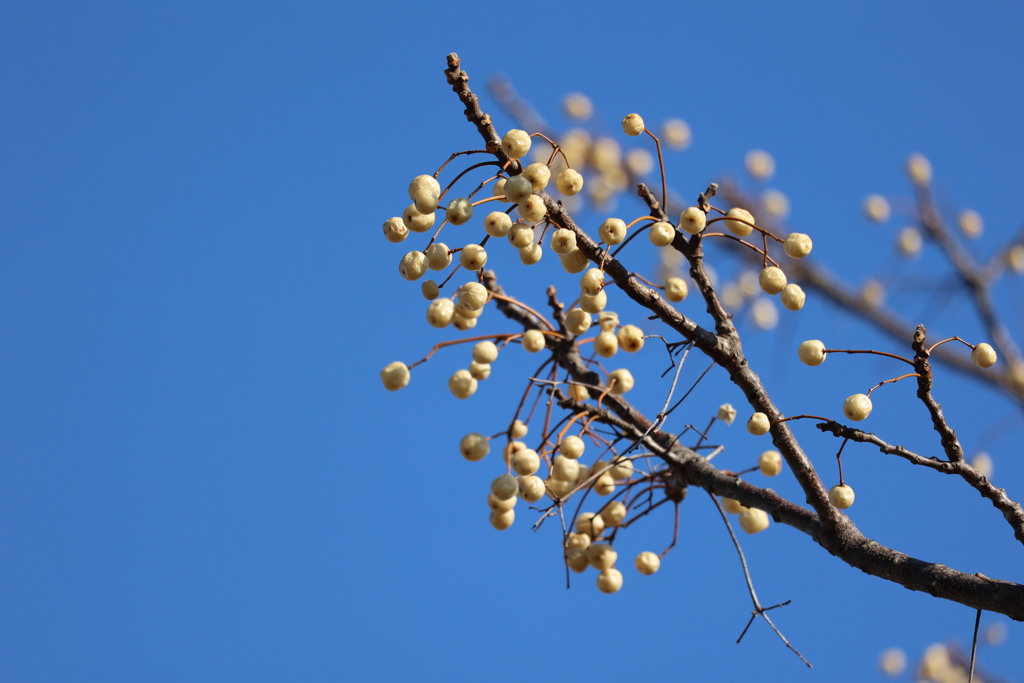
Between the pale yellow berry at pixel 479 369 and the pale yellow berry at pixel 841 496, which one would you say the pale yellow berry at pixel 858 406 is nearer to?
the pale yellow berry at pixel 841 496

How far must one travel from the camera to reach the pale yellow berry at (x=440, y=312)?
206 centimetres

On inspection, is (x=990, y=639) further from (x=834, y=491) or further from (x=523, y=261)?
(x=523, y=261)

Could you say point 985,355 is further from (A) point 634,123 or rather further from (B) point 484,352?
(B) point 484,352

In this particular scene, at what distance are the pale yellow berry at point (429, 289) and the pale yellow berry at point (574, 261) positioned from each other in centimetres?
32

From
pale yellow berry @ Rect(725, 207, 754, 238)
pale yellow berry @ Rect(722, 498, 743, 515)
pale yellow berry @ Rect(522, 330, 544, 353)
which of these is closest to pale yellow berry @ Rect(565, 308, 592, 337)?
pale yellow berry @ Rect(522, 330, 544, 353)

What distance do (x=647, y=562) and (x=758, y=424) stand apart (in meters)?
0.74

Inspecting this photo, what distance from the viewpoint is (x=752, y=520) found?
262 cm

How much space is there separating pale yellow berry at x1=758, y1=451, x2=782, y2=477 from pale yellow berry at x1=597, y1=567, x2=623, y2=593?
0.47m

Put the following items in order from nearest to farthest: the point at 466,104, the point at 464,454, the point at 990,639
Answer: the point at 466,104 → the point at 464,454 → the point at 990,639

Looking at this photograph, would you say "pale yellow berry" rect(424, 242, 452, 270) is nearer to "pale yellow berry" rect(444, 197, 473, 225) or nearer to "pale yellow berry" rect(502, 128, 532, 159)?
"pale yellow berry" rect(444, 197, 473, 225)

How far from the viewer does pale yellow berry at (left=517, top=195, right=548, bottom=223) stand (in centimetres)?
177

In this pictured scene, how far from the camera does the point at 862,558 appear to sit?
195 cm

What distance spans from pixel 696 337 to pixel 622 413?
54cm

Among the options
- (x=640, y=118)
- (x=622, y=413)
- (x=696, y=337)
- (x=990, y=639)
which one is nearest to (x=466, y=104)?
(x=640, y=118)
